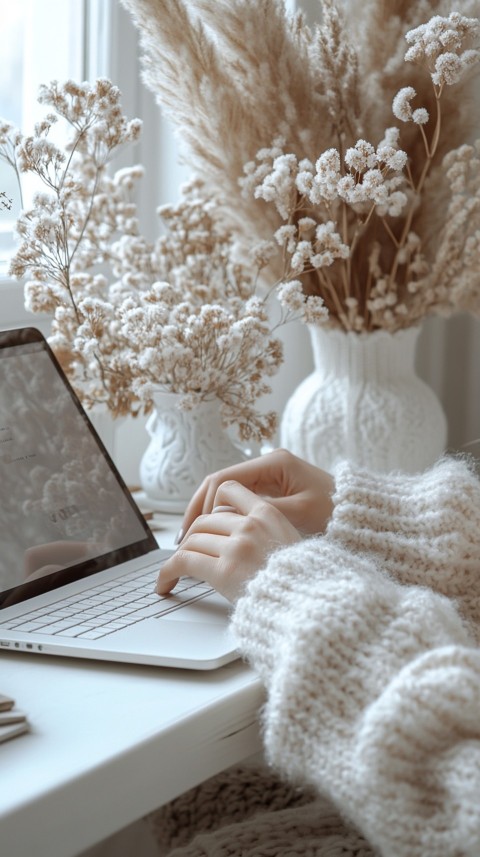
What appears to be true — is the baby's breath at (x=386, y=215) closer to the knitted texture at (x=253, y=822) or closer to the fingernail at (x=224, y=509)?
the fingernail at (x=224, y=509)

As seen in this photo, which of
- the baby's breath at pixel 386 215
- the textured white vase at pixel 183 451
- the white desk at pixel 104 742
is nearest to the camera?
the white desk at pixel 104 742

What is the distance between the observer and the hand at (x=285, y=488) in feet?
2.91

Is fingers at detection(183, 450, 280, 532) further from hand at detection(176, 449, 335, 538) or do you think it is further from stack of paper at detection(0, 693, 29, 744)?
stack of paper at detection(0, 693, 29, 744)

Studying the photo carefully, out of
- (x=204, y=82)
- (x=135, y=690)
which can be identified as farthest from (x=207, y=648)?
(x=204, y=82)

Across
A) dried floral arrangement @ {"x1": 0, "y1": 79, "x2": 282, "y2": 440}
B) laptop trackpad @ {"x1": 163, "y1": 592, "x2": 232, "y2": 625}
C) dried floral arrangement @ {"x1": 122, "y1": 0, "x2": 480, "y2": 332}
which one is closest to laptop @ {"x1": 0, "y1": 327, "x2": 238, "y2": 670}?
laptop trackpad @ {"x1": 163, "y1": 592, "x2": 232, "y2": 625}

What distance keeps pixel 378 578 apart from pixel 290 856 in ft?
0.65

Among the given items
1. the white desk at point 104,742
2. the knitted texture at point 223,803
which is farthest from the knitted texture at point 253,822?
the white desk at point 104,742

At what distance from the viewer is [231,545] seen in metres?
0.77

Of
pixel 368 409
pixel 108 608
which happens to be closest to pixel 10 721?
pixel 108 608

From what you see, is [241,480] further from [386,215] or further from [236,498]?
[386,215]

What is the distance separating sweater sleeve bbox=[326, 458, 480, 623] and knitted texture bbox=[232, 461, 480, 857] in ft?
0.18

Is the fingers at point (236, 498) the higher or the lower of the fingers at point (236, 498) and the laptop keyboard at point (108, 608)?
the higher

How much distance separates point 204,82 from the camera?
1050 mm

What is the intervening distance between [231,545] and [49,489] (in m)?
0.19
